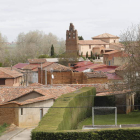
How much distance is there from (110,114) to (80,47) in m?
102

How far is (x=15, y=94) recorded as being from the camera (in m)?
32.7

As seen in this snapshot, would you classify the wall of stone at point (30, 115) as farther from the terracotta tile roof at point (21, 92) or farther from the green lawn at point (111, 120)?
the green lawn at point (111, 120)

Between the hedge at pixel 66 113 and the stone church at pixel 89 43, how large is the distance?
248ft

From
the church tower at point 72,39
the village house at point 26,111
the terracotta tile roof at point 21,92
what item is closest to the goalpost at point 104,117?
the village house at point 26,111

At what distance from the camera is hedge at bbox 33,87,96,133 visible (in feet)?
50.5

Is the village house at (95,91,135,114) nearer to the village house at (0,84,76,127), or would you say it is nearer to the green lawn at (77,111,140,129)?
the green lawn at (77,111,140,129)

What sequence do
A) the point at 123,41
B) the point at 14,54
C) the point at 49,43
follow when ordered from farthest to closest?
the point at 49,43 < the point at 14,54 < the point at 123,41

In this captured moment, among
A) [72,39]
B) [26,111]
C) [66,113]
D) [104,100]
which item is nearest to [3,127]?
[26,111]

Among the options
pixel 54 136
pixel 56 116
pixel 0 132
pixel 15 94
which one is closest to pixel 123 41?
pixel 15 94

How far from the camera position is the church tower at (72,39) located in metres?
118

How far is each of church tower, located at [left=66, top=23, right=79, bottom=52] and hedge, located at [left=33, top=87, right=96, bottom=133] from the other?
8574cm

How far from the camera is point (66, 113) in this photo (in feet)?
61.3

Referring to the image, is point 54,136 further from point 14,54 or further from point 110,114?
point 14,54

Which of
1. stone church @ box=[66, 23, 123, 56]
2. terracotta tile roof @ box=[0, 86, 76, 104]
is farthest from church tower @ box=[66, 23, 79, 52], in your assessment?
terracotta tile roof @ box=[0, 86, 76, 104]
